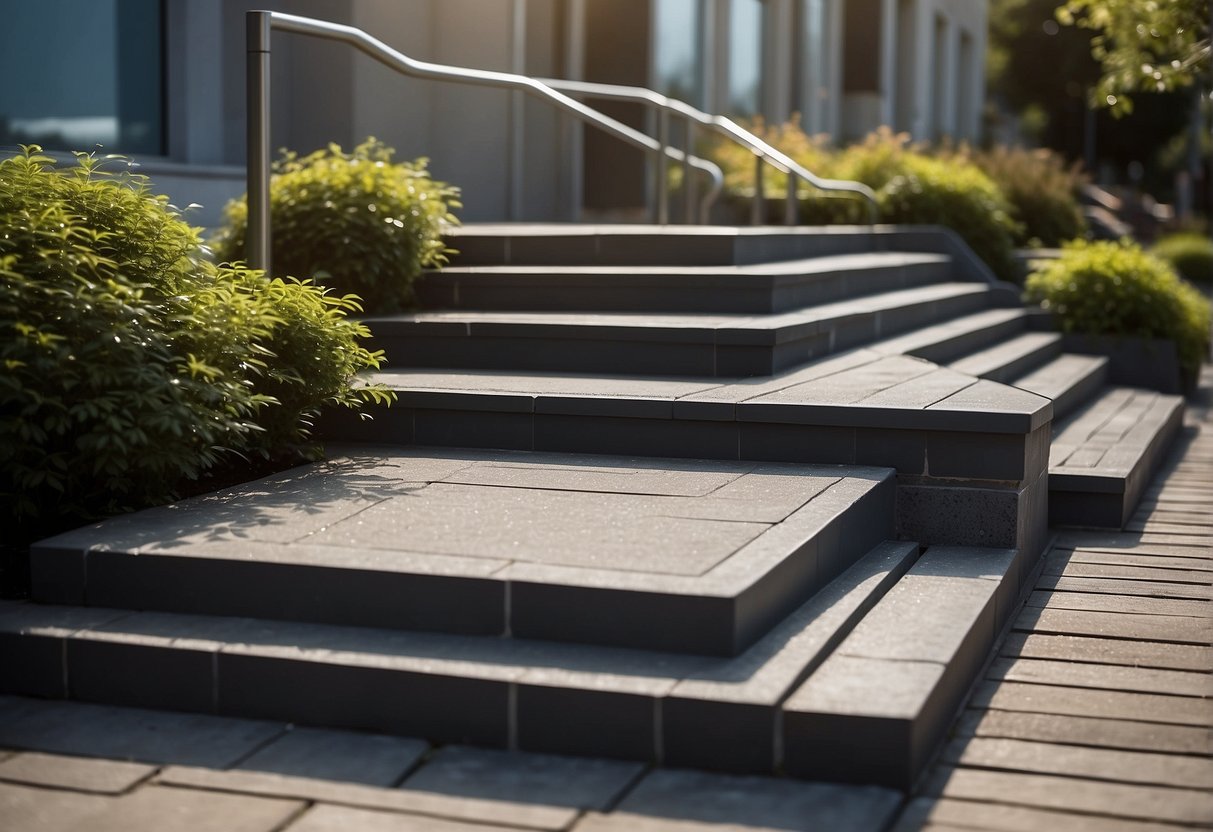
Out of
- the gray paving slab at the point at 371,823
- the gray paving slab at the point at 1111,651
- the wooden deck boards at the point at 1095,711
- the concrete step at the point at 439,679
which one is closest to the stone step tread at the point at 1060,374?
the wooden deck boards at the point at 1095,711

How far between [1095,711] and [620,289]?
3624mm

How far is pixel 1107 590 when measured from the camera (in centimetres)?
503

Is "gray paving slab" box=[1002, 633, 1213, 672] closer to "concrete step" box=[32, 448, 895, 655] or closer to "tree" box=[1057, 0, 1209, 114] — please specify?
"concrete step" box=[32, 448, 895, 655]

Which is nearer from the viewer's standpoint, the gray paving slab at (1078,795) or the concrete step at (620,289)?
the gray paving slab at (1078,795)

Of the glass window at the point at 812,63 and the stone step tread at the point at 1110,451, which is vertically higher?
the glass window at the point at 812,63

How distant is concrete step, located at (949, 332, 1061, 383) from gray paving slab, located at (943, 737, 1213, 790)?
362 cm

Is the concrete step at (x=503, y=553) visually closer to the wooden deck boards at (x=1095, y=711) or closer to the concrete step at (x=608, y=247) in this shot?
the wooden deck boards at (x=1095, y=711)

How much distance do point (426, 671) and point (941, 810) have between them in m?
1.25

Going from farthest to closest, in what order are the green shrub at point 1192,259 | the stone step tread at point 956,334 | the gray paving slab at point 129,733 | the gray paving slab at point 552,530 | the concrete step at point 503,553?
the green shrub at point 1192,259 → the stone step tread at point 956,334 → the gray paving slab at point 552,530 → the concrete step at point 503,553 → the gray paving slab at point 129,733

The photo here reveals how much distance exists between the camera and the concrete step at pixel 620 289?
6754mm

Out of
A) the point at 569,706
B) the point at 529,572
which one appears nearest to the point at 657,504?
the point at 529,572

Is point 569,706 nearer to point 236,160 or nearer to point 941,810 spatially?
point 941,810

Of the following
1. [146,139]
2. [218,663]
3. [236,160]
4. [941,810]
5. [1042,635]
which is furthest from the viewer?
[236,160]

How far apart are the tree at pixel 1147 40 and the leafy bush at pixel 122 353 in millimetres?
7069
